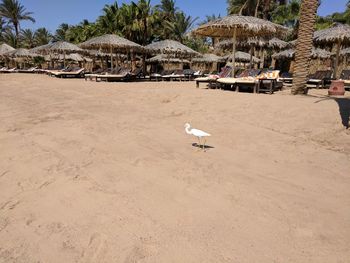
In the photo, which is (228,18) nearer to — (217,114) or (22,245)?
(217,114)

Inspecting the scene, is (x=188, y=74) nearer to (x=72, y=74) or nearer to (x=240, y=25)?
(x=72, y=74)

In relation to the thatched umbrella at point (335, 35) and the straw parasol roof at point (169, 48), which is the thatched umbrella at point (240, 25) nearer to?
the thatched umbrella at point (335, 35)

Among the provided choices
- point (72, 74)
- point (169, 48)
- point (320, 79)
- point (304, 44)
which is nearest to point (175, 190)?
point (304, 44)

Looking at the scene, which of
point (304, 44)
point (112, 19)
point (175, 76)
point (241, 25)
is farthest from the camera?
point (112, 19)

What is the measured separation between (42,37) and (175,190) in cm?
5595

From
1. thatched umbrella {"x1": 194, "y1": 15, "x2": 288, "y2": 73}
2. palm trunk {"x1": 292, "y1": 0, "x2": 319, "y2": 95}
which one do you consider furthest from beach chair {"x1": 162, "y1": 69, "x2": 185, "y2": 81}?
palm trunk {"x1": 292, "y1": 0, "x2": 319, "y2": 95}

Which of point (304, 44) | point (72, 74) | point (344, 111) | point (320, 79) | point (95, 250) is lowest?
point (95, 250)

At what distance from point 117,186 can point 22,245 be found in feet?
4.31

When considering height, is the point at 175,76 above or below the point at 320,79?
below

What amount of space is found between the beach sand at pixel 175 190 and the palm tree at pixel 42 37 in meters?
50.5

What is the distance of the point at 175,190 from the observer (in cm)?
374

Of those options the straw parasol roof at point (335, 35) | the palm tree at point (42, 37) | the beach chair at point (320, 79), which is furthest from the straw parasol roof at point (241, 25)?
the palm tree at point (42, 37)

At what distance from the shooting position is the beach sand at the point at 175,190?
271 centimetres

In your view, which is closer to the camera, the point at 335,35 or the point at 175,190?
the point at 175,190
